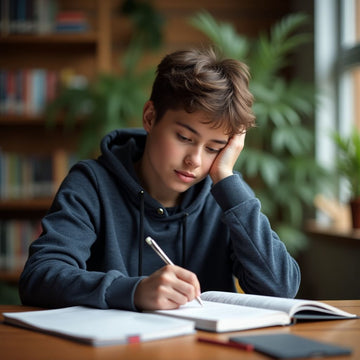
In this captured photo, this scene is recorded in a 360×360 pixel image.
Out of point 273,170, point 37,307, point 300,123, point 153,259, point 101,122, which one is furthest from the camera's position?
point 300,123

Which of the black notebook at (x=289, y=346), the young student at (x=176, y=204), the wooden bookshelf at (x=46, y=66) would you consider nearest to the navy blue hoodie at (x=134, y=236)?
the young student at (x=176, y=204)

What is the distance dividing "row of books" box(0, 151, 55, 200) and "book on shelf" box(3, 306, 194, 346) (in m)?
2.51

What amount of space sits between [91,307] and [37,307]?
183 millimetres

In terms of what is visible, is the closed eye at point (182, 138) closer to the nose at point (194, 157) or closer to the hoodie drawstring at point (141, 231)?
the nose at point (194, 157)

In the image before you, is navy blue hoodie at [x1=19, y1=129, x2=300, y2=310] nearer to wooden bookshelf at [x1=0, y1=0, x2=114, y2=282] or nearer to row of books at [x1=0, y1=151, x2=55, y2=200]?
row of books at [x1=0, y1=151, x2=55, y2=200]

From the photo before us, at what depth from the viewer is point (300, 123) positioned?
12.0 ft

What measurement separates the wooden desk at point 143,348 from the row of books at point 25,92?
270 cm

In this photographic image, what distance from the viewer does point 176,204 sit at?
1684 millimetres

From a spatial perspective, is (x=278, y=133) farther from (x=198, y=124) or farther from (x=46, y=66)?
(x=198, y=124)

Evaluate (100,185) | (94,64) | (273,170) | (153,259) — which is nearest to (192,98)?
(100,185)

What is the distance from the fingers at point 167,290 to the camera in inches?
43.0

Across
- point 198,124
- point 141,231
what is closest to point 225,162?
point 198,124

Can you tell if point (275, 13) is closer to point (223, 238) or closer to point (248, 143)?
point (248, 143)

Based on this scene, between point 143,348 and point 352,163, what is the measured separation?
198cm
